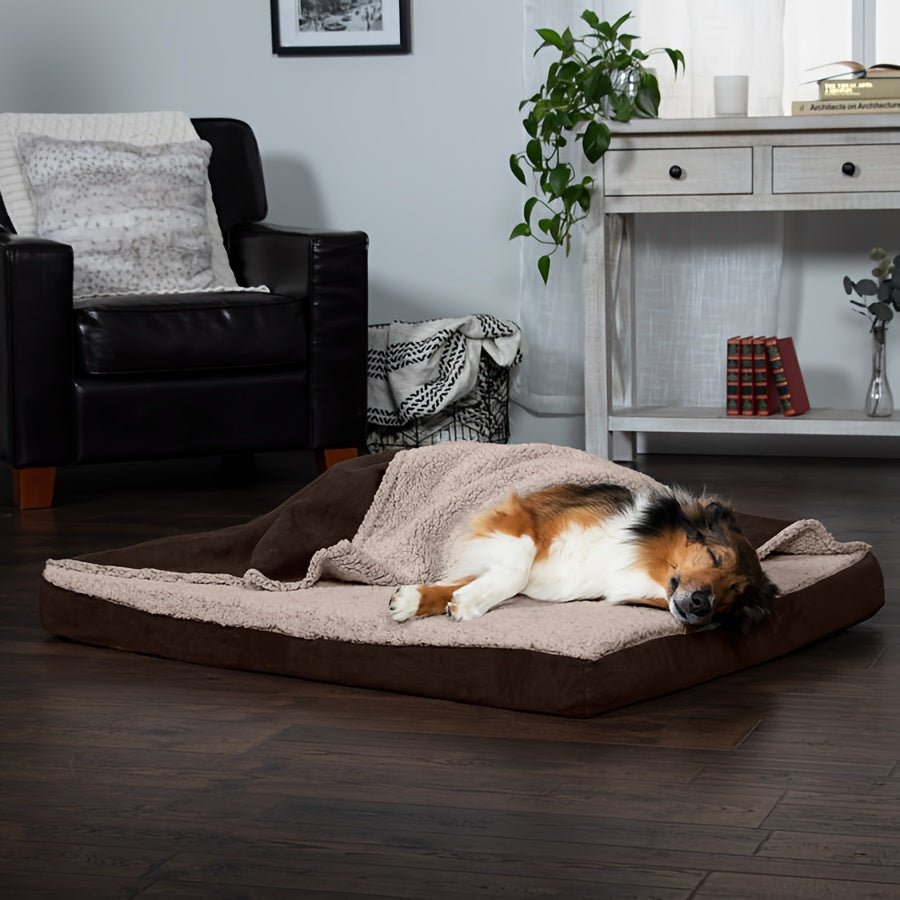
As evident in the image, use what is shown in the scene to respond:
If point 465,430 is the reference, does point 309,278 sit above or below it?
above

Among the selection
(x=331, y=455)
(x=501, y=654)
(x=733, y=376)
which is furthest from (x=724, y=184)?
(x=501, y=654)

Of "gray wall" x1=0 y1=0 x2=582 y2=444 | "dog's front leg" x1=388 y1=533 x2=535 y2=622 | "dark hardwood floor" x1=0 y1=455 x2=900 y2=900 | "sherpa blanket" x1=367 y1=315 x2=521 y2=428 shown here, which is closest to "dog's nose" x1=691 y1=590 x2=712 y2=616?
"dark hardwood floor" x1=0 y1=455 x2=900 y2=900

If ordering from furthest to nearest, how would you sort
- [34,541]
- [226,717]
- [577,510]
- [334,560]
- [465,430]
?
[465,430] → [34,541] → [334,560] → [577,510] → [226,717]

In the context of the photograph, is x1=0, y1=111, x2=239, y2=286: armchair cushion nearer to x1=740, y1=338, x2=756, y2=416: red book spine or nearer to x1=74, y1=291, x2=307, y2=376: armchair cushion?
x1=74, y1=291, x2=307, y2=376: armchair cushion

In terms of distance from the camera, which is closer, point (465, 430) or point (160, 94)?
point (465, 430)

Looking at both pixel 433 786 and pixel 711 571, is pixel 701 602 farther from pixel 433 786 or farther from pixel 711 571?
pixel 433 786

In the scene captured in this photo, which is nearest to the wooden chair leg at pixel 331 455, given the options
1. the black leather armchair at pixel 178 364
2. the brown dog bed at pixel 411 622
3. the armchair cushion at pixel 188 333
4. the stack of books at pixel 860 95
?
the black leather armchair at pixel 178 364

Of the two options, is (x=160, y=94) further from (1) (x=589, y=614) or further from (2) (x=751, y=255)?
(1) (x=589, y=614)

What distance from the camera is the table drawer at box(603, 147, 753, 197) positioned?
3.61 metres

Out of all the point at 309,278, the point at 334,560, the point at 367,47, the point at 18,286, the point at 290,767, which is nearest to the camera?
the point at 290,767

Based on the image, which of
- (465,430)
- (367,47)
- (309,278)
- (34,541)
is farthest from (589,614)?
(367,47)

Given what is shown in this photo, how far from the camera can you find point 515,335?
404 centimetres

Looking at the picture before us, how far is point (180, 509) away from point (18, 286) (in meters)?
0.63

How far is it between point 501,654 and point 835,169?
2167mm
